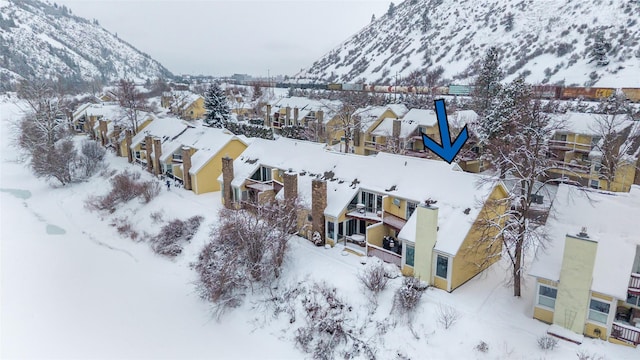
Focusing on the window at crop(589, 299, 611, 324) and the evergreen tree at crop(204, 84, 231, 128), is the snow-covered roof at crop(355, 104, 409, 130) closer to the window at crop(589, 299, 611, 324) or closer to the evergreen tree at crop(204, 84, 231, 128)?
the evergreen tree at crop(204, 84, 231, 128)

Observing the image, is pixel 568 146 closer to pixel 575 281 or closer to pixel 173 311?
pixel 575 281

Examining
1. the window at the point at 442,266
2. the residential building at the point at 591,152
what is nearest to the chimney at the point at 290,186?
the window at the point at 442,266

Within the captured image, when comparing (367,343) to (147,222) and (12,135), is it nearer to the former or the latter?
(147,222)

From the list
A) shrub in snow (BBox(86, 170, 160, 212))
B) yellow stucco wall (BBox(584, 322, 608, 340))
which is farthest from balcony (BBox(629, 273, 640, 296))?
shrub in snow (BBox(86, 170, 160, 212))

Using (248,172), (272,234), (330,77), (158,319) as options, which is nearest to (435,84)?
(330,77)

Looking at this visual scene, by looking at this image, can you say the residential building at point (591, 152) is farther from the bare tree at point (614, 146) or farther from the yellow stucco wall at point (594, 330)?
the yellow stucco wall at point (594, 330)

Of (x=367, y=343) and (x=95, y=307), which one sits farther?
(x=95, y=307)
